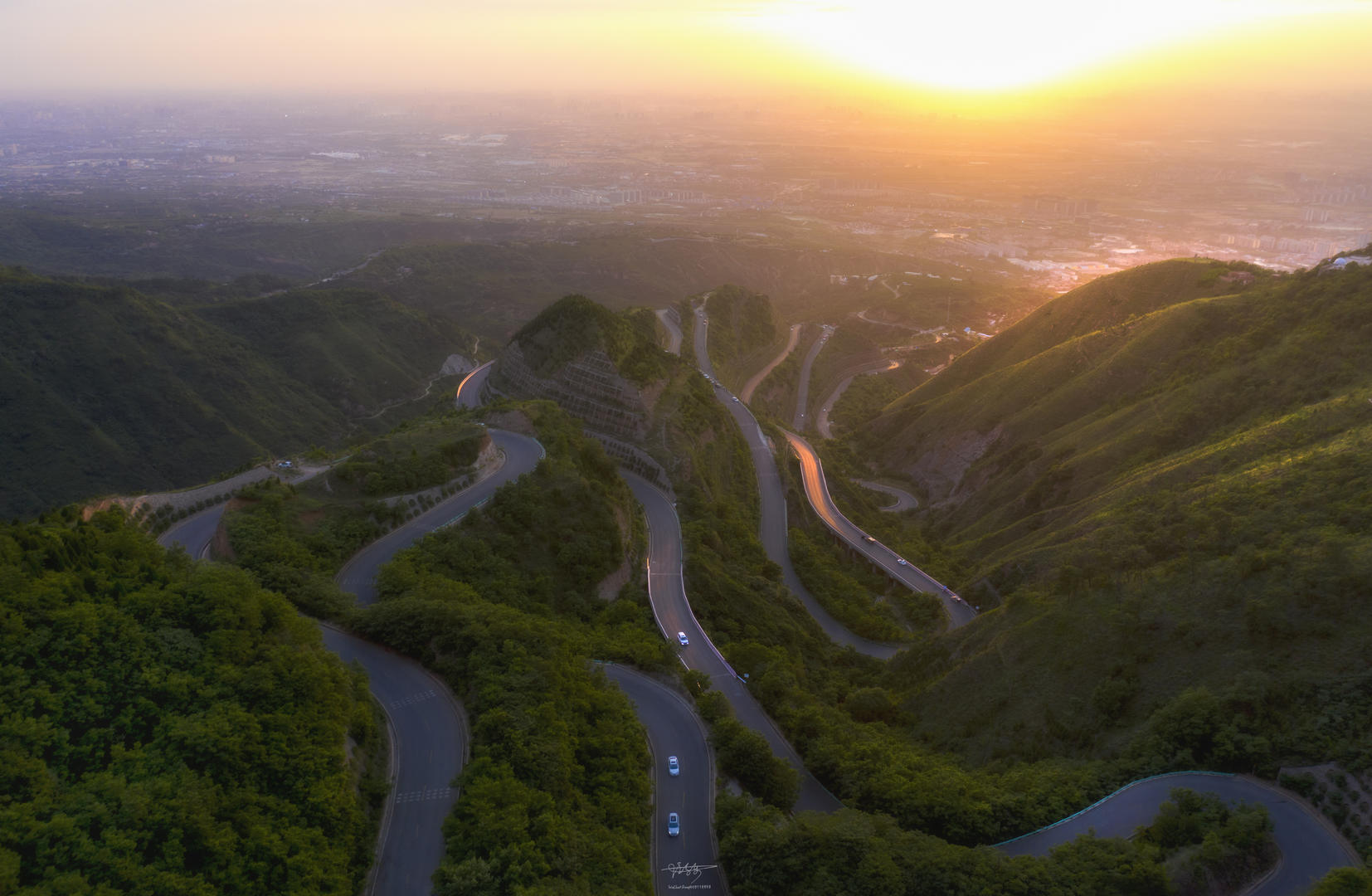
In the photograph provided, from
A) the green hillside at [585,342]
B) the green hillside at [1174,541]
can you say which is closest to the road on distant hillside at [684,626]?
the green hillside at [1174,541]

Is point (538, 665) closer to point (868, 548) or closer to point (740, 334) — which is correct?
point (868, 548)

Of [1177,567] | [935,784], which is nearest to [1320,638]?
[1177,567]

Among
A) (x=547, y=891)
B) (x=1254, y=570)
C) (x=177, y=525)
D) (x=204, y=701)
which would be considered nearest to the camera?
(x=547, y=891)

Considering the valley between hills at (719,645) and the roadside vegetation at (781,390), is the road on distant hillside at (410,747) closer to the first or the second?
the valley between hills at (719,645)

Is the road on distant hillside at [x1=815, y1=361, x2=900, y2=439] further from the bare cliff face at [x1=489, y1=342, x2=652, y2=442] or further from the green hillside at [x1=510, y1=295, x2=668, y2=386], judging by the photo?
the bare cliff face at [x1=489, y1=342, x2=652, y2=442]

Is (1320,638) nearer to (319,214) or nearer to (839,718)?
(839,718)

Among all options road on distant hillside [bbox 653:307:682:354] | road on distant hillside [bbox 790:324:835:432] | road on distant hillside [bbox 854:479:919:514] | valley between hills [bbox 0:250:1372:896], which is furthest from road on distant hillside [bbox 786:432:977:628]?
road on distant hillside [bbox 653:307:682:354]

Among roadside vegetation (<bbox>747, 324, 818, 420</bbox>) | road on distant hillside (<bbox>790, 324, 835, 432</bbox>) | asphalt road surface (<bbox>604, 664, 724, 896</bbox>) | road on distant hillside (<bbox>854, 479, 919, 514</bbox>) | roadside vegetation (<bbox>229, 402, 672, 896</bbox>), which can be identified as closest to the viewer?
roadside vegetation (<bbox>229, 402, 672, 896</bbox>)
